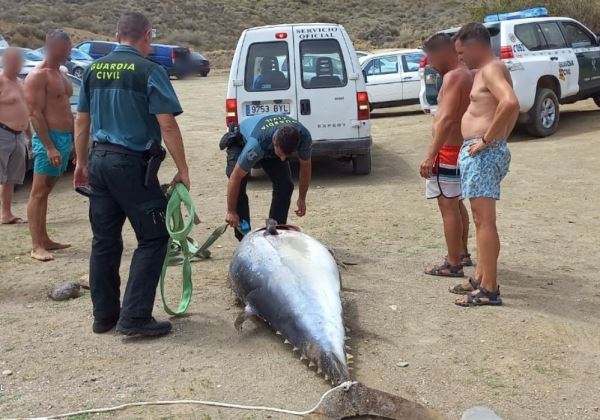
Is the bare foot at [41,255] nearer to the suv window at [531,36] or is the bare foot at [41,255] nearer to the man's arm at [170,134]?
the man's arm at [170,134]

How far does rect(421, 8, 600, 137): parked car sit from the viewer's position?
482 inches

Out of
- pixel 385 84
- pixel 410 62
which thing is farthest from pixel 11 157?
pixel 410 62

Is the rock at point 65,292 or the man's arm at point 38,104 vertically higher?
the man's arm at point 38,104

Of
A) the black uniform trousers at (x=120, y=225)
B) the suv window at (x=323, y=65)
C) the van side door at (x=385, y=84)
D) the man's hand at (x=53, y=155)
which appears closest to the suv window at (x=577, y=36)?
the van side door at (x=385, y=84)

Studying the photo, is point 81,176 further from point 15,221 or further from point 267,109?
point 267,109

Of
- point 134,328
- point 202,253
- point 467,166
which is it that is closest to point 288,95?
point 202,253

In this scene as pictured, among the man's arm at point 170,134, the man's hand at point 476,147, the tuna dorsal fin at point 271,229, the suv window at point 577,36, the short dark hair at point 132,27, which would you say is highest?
the short dark hair at point 132,27

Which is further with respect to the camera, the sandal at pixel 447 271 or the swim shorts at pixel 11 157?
the swim shorts at pixel 11 157

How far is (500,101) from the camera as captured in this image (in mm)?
4727

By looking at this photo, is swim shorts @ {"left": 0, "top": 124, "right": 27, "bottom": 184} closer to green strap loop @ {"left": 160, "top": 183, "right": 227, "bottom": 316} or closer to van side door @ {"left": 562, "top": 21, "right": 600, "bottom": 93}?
green strap loop @ {"left": 160, "top": 183, "right": 227, "bottom": 316}

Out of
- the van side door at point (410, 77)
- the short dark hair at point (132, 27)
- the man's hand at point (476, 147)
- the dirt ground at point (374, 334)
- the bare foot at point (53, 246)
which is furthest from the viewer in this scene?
the van side door at point (410, 77)

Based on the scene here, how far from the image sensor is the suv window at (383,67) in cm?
1780

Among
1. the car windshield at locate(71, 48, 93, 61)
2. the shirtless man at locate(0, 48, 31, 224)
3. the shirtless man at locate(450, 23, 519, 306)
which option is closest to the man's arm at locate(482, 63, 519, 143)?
the shirtless man at locate(450, 23, 519, 306)

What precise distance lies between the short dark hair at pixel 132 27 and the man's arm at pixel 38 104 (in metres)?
2.28
